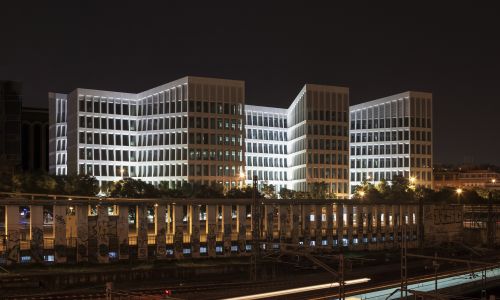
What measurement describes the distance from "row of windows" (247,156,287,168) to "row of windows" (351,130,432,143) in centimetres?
1779

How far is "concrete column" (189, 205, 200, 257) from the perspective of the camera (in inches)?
2116

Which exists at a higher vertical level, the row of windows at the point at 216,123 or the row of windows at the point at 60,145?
the row of windows at the point at 216,123

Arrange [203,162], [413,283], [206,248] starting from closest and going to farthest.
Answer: [413,283], [206,248], [203,162]

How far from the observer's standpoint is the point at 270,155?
13225 cm

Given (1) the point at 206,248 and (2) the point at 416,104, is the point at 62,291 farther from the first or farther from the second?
(2) the point at 416,104

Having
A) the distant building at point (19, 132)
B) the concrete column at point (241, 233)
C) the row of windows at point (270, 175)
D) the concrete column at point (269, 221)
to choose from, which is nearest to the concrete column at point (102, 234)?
the concrete column at point (241, 233)

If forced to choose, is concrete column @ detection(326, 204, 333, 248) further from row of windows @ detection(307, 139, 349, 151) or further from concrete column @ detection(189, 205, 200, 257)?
row of windows @ detection(307, 139, 349, 151)

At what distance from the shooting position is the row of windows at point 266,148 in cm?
12825

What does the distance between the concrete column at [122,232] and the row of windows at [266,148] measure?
7787cm

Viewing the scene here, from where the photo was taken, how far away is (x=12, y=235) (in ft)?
147

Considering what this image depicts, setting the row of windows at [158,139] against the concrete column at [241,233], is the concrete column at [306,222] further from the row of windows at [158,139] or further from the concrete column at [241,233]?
the row of windows at [158,139]

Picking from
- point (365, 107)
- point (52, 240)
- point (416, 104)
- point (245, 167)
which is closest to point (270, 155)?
point (245, 167)

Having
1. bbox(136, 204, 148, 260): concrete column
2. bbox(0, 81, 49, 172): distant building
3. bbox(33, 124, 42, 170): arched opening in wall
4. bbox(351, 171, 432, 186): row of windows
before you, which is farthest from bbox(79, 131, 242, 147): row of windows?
bbox(136, 204, 148, 260): concrete column

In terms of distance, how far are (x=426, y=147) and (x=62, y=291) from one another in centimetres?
10445
